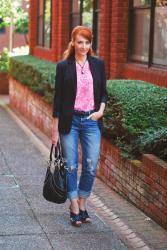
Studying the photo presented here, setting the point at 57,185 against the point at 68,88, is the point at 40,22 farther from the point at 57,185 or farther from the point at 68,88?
the point at 57,185

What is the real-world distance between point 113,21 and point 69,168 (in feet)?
18.1

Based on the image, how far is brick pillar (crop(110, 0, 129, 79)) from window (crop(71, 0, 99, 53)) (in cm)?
181

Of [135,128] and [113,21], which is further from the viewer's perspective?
[113,21]

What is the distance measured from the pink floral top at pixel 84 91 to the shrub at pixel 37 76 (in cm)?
569

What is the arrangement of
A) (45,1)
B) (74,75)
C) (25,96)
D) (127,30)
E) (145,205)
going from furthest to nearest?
(45,1) < (25,96) < (127,30) < (145,205) < (74,75)

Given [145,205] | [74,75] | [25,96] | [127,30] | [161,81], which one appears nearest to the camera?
[74,75]

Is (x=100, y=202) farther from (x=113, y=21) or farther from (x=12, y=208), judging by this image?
(x=113, y=21)

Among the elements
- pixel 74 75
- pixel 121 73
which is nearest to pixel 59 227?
pixel 74 75

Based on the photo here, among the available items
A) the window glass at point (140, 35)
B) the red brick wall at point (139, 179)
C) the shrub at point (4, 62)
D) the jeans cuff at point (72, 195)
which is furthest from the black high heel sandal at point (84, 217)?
the shrub at point (4, 62)

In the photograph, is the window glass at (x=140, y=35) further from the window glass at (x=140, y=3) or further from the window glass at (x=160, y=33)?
the window glass at (x=160, y=33)

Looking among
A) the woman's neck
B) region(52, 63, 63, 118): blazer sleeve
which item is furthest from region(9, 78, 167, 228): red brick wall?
the woman's neck

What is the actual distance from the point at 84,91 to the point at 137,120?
1466mm

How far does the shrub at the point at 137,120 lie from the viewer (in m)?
6.70

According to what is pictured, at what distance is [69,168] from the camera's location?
6020 mm
